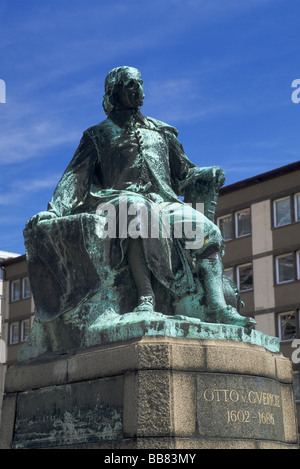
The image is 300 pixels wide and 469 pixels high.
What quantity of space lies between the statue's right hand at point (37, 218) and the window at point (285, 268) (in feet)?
102

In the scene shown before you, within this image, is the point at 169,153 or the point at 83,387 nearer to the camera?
the point at 83,387

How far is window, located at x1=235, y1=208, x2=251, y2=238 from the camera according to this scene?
41.6 metres

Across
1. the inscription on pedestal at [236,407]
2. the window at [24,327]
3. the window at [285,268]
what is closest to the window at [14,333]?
the window at [24,327]

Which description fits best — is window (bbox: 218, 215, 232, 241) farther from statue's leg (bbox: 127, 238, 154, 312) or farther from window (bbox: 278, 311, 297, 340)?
statue's leg (bbox: 127, 238, 154, 312)

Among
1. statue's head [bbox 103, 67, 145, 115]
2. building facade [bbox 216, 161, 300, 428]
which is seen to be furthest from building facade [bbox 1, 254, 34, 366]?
statue's head [bbox 103, 67, 145, 115]

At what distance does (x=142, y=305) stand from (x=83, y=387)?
34.9 inches

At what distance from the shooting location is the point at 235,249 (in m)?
41.6

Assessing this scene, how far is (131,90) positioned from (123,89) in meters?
0.08

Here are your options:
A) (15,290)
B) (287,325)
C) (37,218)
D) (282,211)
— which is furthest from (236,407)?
→ (15,290)

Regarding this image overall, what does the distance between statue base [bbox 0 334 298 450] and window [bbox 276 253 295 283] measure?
102 feet

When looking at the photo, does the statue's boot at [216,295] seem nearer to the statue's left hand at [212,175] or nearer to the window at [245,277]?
the statue's left hand at [212,175]

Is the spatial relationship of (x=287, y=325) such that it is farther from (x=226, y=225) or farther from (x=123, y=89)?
(x=123, y=89)
